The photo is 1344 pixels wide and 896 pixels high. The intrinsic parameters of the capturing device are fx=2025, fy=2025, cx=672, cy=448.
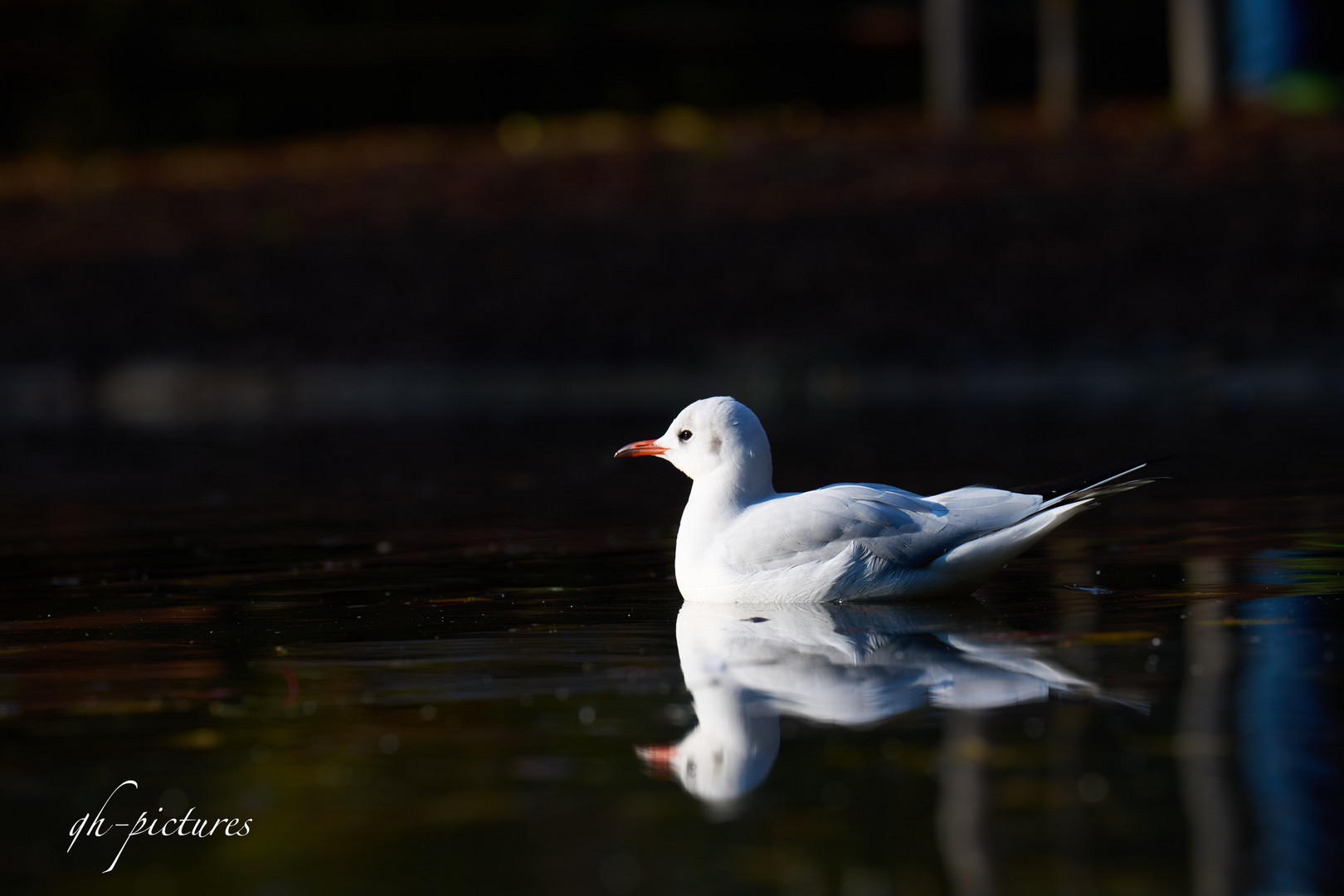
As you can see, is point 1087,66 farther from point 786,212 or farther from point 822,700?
point 822,700

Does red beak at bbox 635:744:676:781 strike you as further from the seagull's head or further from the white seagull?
the seagull's head

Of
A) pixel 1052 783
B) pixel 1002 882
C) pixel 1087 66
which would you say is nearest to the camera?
pixel 1002 882

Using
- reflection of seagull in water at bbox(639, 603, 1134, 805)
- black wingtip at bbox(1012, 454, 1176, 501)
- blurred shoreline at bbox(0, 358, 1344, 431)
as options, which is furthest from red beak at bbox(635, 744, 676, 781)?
blurred shoreline at bbox(0, 358, 1344, 431)

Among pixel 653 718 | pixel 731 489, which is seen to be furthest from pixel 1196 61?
pixel 653 718

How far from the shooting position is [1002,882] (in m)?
3.70

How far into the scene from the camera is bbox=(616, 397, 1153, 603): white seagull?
6.62 metres

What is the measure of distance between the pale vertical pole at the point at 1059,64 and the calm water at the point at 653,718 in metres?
12.5

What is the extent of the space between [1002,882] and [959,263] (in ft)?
48.7

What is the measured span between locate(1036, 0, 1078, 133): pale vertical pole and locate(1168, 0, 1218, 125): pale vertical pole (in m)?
1.08

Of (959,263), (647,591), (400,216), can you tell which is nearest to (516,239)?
(400,216)

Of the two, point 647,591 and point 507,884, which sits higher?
point 507,884

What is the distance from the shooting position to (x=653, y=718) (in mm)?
5043

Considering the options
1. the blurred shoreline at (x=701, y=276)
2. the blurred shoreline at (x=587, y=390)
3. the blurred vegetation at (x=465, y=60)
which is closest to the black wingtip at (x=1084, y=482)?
the blurred shoreline at (x=587, y=390)

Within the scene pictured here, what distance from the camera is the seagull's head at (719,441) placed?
724cm
